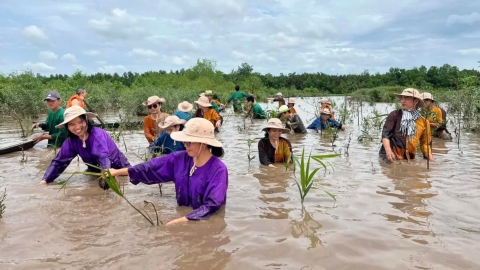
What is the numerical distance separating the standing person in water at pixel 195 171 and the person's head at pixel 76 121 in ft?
3.44

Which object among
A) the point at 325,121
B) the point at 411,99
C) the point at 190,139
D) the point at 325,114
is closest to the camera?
the point at 190,139

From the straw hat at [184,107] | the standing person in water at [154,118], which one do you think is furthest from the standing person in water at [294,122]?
the standing person in water at [154,118]

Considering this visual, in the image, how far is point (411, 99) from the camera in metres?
6.22

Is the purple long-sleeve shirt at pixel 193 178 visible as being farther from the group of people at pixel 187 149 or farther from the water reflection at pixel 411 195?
the water reflection at pixel 411 195

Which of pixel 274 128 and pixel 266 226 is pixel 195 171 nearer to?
pixel 266 226

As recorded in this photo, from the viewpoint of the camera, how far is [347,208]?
13.6 ft

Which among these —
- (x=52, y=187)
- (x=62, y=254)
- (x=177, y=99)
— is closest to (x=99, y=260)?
(x=62, y=254)

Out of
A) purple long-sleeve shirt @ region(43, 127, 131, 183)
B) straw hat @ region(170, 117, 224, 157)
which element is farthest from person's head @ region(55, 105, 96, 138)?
straw hat @ region(170, 117, 224, 157)

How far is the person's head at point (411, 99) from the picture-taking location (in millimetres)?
6125

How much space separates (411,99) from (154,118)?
14.5 feet

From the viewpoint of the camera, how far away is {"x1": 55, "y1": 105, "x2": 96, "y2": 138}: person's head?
4432 millimetres

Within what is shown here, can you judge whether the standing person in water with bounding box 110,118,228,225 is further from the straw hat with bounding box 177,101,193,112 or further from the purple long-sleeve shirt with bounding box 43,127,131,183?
the straw hat with bounding box 177,101,193,112

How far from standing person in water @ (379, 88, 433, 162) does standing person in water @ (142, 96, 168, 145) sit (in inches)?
153

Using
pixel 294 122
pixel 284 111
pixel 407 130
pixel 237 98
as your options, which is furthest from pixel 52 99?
pixel 237 98
